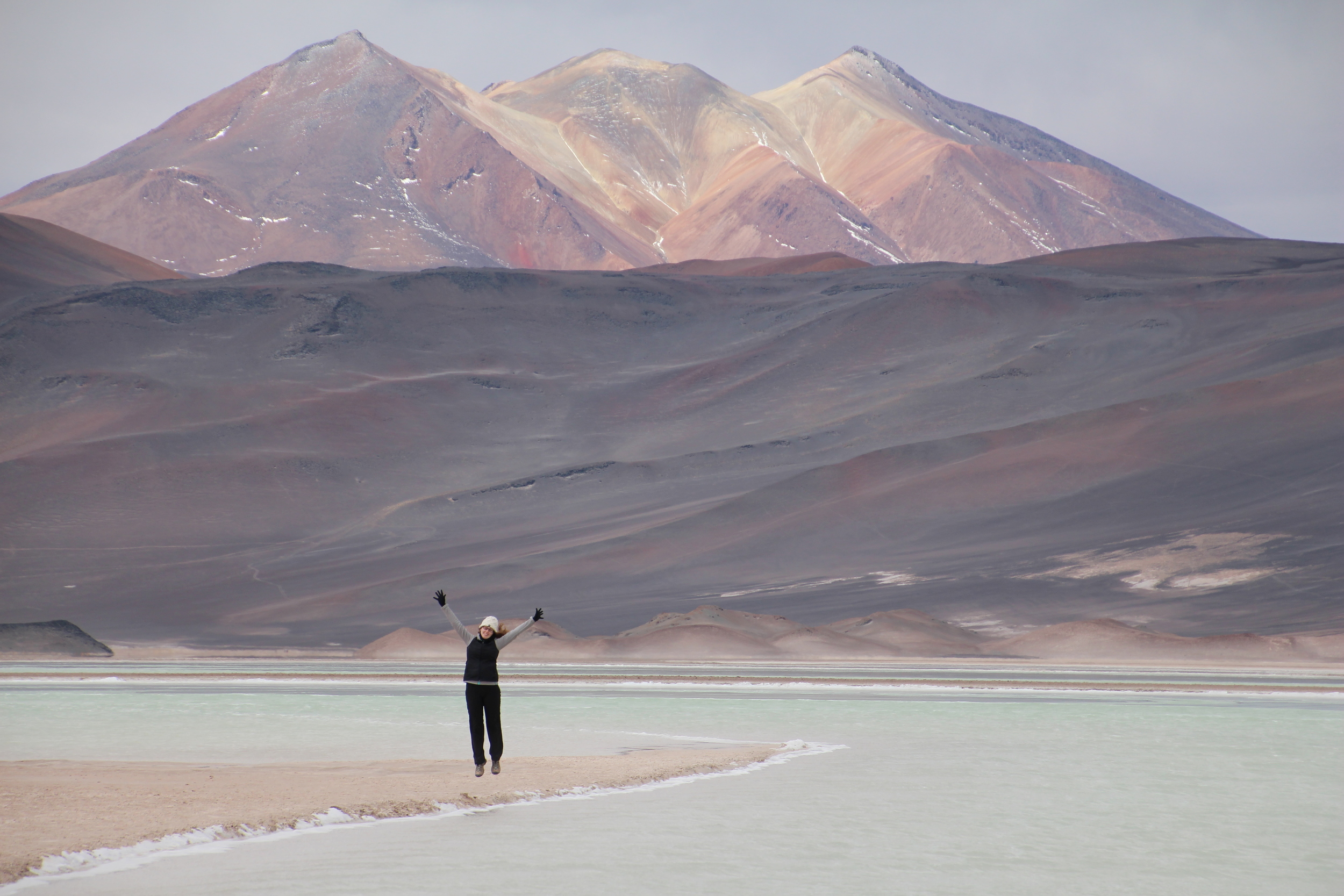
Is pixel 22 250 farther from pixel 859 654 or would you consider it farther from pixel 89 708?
pixel 89 708

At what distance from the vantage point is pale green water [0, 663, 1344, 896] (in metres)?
9.38

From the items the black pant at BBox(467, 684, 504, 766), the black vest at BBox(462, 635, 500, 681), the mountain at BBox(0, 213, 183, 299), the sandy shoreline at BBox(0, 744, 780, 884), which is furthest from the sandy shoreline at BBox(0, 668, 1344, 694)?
the mountain at BBox(0, 213, 183, 299)

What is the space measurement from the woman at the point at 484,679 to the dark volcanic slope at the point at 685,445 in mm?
51080

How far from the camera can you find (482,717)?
13.7 meters

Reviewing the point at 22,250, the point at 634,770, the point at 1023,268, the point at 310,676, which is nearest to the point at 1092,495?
the point at 310,676

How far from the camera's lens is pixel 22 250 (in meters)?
138

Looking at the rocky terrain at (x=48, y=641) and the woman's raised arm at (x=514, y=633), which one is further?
the rocky terrain at (x=48, y=641)

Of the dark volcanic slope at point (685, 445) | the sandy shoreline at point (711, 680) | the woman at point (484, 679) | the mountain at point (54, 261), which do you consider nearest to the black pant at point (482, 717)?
the woman at point (484, 679)

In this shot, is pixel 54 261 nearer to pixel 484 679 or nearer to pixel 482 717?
pixel 482 717

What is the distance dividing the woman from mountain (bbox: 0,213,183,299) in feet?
411

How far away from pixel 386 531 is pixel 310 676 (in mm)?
51458

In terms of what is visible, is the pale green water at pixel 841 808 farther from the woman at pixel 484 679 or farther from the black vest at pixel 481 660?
the black vest at pixel 481 660

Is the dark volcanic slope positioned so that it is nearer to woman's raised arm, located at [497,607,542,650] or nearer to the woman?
the woman

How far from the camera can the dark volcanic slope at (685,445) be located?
2781 inches
